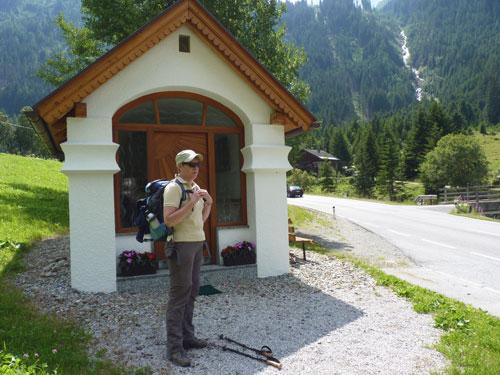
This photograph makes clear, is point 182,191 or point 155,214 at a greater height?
point 182,191

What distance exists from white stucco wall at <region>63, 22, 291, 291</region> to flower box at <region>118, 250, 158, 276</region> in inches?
8.5

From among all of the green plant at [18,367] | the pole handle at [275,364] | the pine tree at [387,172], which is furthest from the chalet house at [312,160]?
the green plant at [18,367]

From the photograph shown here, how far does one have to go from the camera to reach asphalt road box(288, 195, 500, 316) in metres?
9.47

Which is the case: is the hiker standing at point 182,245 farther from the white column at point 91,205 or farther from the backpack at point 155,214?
the white column at point 91,205

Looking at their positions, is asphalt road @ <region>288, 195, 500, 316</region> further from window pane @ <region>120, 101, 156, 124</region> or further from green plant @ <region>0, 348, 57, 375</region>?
green plant @ <region>0, 348, 57, 375</region>

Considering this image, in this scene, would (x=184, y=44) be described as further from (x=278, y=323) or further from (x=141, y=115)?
(x=278, y=323)

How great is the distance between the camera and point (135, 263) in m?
7.87

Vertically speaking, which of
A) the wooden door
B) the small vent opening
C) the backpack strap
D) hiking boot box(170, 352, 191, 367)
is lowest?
hiking boot box(170, 352, 191, 367)

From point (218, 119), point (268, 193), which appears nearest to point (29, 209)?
point (218, 119)

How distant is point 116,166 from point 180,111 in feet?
6.00

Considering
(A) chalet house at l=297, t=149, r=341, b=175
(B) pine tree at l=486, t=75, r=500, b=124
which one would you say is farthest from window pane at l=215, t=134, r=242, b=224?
(B) pine tree at l=486, t=75, r=500, b=124

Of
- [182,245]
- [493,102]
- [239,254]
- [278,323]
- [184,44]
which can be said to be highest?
[493,102]

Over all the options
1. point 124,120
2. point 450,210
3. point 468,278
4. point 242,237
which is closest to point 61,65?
point 124,120

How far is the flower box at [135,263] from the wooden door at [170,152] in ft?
1.51
